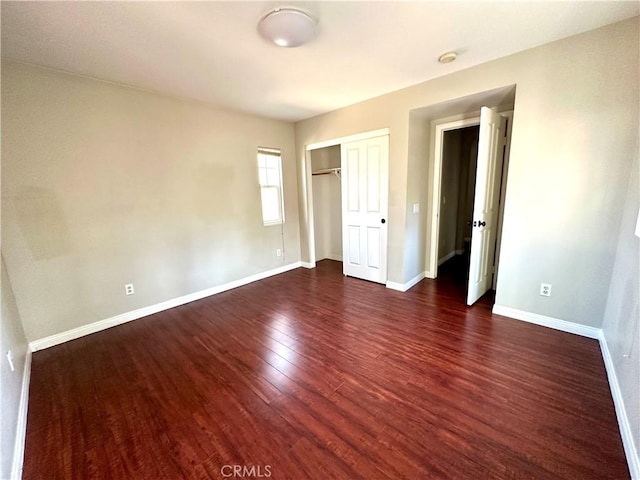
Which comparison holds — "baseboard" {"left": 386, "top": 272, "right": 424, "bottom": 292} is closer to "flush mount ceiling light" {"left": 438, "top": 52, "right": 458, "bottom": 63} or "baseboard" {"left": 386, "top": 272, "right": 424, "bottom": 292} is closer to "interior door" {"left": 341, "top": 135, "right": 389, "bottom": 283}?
"interior door" {"left": 341, "top": 135, "right": 389, "bottom": 283}

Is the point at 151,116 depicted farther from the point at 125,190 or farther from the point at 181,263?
the point at 181,263

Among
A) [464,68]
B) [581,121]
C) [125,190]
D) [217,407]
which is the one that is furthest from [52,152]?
[581,121]

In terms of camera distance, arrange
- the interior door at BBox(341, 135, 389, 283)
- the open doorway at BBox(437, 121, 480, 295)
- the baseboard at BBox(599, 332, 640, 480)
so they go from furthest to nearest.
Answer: the open doorway at BBox(437, 121, 480, 295)
the interior door at BBox(341, 135, 389, 283)
the baseboard at BBox(599, 332, 640, 480)

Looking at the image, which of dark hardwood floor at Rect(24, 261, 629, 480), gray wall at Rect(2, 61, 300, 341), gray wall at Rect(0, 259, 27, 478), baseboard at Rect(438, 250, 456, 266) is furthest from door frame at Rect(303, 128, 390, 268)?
gray wall at Rect(0, 259, 27, 478)

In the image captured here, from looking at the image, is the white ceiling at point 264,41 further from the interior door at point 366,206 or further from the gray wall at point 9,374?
the gray wall at point 9,374

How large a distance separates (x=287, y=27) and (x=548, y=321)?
11.0ft

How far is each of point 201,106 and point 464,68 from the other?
9.78 feet

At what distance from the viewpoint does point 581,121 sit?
209 centimetres

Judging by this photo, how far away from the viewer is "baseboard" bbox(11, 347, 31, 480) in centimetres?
129

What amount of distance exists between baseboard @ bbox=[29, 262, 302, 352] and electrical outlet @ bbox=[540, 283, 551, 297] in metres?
3.49

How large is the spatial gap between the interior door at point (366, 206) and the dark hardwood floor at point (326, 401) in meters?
1.18

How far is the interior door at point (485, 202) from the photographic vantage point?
2571 millimetres

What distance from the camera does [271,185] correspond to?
4168mm

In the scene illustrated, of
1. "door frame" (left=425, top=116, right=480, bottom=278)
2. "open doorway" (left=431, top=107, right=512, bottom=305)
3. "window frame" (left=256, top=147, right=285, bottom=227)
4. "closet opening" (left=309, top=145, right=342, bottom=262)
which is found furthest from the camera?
"closet opening" (left=309, top=145, right=342, bottom=262)
